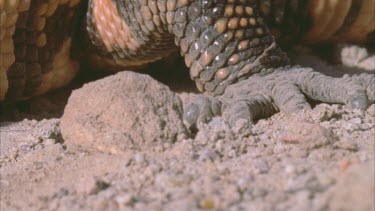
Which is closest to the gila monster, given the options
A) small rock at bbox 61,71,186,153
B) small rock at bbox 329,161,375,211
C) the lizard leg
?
the lizard leg

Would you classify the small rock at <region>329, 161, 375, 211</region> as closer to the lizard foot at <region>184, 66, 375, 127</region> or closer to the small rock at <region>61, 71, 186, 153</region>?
the small rock at <region>61, 71, 186, 153</region>

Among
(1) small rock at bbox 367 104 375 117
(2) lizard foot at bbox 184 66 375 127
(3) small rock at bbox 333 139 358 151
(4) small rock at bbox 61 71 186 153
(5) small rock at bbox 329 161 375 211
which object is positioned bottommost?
(2) lizard foot at bbox 184 66 375 127

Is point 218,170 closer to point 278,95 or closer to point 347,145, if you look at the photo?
point 347,145

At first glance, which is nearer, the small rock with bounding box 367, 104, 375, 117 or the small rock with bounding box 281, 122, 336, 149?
the small rock with bounding box 281, 122, 336, 149

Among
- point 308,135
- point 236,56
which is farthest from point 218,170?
point 236,56

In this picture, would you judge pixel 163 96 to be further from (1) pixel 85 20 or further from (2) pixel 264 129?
(1) pixel 85 20

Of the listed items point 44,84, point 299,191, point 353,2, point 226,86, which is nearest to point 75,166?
point 299,191
